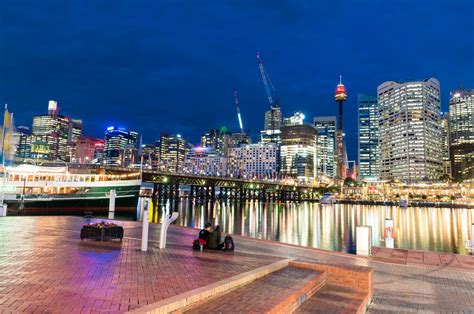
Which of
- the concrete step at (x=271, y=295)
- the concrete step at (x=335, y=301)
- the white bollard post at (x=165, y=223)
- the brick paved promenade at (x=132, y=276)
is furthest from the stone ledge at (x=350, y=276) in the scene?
the white bollard post at (x=165, y=223)

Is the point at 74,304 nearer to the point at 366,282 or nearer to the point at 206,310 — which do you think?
the point at 206,310

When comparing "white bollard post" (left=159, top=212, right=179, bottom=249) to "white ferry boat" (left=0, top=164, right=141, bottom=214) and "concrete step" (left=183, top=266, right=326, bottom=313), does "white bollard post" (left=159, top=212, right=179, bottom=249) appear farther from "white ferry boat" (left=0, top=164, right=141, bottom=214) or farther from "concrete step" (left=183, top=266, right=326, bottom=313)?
"white ferry boat" (left=0, top=164, right=141, bottom=214)

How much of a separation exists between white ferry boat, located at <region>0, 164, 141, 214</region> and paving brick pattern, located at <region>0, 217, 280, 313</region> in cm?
5549

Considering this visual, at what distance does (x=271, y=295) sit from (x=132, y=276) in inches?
144

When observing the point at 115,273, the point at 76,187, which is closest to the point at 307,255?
the point at 115,273

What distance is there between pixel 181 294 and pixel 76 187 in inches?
2788

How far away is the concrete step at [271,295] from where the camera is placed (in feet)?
22.4

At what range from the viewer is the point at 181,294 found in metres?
7.27

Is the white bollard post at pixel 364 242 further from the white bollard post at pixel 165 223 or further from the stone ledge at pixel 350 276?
the white bollard post at pixel 165 223

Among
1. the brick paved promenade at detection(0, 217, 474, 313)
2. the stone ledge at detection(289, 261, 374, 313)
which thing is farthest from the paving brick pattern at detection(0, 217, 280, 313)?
the stone ledge at detection(289, 261, 374, 313)

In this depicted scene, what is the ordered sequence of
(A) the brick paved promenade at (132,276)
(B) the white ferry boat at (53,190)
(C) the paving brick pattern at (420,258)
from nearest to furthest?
(A) the brick paved promenade at (132,276), (C) the paving brick pattern at (420,258), (B) the white ferry boat at (53,190)

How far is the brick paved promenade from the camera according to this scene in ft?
23.2

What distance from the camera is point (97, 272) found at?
9.51 m

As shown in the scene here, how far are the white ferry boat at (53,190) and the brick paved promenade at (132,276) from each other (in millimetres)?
54719
